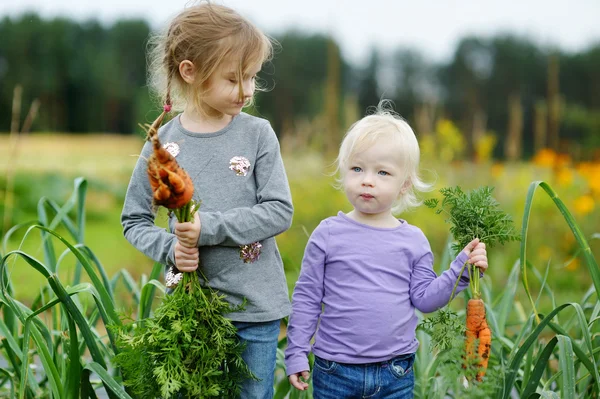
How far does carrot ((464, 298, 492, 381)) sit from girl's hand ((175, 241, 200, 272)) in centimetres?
71

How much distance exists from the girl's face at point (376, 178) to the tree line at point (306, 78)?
38.8ft

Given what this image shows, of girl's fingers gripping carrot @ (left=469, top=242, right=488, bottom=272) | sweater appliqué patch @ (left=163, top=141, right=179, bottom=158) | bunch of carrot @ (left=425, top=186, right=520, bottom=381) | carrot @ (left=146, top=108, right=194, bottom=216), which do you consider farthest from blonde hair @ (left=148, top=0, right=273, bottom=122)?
girl's fingers gripping carrot @ (left=469, top=242, right=488, bottom=272)

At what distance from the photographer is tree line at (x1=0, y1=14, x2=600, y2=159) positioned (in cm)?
1441

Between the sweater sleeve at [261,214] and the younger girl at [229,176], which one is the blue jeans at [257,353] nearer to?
the younger girl at [229,176]

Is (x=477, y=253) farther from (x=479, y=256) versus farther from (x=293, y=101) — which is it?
(x=293, y=101)

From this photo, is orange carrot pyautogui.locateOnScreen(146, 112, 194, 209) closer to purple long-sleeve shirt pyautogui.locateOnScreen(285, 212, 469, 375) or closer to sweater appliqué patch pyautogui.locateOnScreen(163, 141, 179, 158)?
sweater appliqué patch pyautogui.locateOnScreen(163, 141, 179, 158)

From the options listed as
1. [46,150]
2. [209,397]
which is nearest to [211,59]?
[209,397]

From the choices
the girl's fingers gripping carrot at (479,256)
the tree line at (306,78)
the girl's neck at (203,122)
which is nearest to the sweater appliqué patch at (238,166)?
the girl's neck at (203,122)

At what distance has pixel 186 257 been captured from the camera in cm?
174

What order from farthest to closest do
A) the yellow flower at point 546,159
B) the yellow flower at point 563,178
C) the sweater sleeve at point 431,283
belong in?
the yellow flower at point 546,159
the yellow flower at point 563,178
the sweater sleeve at point 431,283

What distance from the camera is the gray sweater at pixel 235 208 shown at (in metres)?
1.82

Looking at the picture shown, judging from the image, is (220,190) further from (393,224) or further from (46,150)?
(46,150)

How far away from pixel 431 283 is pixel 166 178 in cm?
77

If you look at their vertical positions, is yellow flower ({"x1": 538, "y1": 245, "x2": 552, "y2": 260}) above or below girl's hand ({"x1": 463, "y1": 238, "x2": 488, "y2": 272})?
below
